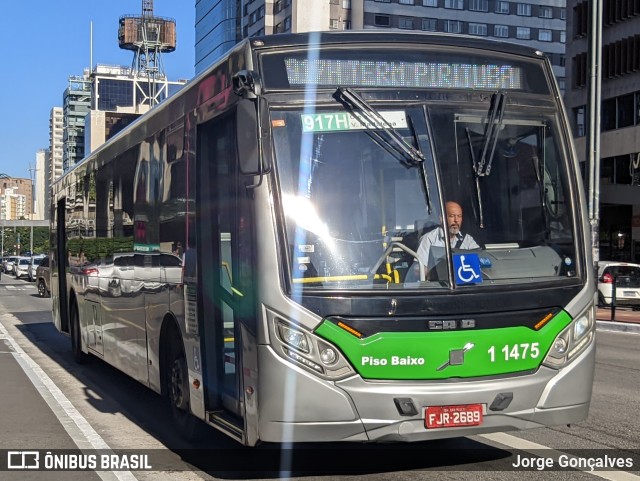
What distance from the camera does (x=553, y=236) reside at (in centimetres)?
669

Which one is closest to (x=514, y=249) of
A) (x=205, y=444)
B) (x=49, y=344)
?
(x=205, y=444)

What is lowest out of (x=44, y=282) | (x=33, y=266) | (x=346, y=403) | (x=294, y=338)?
(x=33, y=266)

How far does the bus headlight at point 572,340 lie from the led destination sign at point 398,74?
1803 millimetres

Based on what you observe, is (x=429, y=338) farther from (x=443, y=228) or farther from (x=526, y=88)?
(x=526, y=88)

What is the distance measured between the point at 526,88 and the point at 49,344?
45.4 feet

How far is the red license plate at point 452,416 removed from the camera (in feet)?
19.8

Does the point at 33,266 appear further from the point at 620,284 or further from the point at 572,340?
the point at 572,340

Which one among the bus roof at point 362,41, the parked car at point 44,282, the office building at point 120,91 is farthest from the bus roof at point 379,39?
the office building at point 120,91

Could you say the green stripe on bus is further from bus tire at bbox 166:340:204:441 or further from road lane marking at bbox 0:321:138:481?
bus tire at bbox 166:340:204:441

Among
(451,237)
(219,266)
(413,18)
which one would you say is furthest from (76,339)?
(413,18)

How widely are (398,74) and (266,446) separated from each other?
3.28 m

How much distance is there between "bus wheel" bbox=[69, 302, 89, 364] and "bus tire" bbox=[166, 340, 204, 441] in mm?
6274

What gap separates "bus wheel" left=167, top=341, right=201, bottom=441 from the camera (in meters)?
7.98

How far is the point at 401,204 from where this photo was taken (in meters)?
6.29
